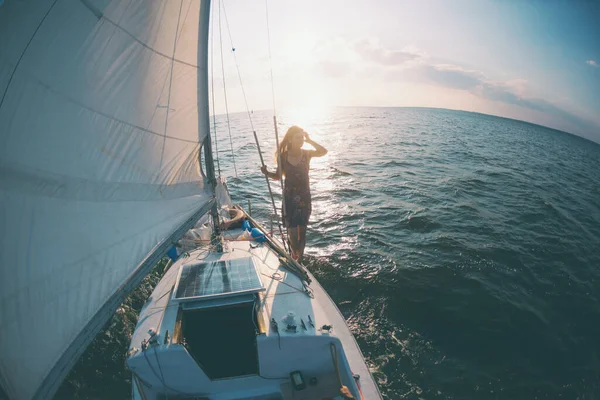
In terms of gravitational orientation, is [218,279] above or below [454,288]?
above

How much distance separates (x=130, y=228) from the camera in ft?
10.0

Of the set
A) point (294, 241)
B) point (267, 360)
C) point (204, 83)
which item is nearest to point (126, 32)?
point (204, 83)

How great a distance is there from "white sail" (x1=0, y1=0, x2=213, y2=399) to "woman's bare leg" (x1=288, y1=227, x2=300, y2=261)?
2.91 meters

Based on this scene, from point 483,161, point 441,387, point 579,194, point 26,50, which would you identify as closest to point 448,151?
point 483,161

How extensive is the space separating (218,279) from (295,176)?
262cm

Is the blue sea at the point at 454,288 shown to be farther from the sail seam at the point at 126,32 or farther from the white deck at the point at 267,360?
the sail seam at the point at 126,32

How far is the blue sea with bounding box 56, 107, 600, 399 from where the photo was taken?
16.9 ft

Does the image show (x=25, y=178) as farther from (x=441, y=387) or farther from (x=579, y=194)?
(x=579, y=194)

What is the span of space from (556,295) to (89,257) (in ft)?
33.9

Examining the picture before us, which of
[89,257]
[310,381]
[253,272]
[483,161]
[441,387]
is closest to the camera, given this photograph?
[89,257]

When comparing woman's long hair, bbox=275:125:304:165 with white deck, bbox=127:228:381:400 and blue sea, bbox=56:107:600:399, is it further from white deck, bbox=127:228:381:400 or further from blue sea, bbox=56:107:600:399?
blue sea, bbox=56:107:600:399

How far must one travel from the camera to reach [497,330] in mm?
6230

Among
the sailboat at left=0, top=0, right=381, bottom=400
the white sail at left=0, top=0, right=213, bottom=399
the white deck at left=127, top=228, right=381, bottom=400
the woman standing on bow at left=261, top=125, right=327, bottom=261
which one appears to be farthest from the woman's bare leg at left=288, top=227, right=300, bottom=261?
the white sail at left=0, top=0, right=213, bottom=399

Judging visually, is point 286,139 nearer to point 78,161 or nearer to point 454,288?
point 78,161
